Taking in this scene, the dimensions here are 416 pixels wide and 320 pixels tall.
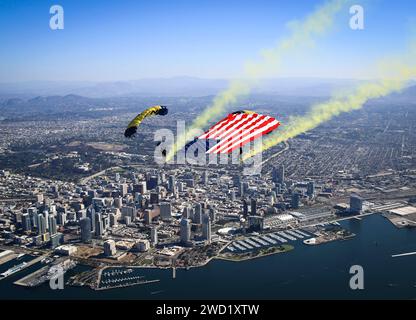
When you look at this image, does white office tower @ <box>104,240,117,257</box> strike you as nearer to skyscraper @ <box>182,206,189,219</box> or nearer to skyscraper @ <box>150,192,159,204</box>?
skyscraper @ <box>182,206,189,219</box>

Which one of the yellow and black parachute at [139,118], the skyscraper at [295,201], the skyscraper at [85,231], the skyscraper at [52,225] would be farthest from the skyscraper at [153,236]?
the yellow and black parachute at [139,118]

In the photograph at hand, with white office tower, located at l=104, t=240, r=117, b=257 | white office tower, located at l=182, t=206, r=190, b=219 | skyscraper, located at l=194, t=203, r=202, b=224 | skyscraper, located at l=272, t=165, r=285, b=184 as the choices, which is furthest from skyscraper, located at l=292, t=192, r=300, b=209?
white office tower, located at l=104, t=240, r=117, b=257

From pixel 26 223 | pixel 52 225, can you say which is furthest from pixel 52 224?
pixel 26 223

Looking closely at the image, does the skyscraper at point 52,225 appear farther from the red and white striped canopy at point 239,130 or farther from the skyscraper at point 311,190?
the skyscraper at point 311,190

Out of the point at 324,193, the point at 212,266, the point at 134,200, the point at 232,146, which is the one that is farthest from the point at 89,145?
the point at 232,146

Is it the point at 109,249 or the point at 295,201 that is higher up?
the point at 295,201

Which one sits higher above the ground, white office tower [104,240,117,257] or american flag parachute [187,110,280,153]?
american flag parachute [187,110,280,153]

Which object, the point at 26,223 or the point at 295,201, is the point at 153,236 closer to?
the point at 26,223
